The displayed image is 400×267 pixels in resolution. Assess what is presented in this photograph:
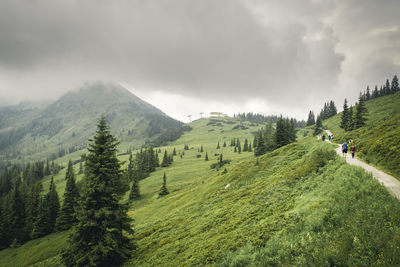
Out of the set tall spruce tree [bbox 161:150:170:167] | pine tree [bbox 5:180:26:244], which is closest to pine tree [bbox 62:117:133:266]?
pine tree [bbox 5:180:26:244]

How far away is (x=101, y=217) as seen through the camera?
672 inches

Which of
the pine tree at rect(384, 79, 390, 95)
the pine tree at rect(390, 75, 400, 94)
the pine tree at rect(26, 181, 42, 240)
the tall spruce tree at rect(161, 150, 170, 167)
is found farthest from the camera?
the pine tree at rect(384, 79, 390, 95)

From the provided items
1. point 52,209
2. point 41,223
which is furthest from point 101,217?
point 41,223

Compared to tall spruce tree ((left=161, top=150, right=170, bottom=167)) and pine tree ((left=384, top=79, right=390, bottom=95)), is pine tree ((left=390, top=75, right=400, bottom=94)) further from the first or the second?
tall spruce tree ((left=161, top=150, right=170, bottom=167))

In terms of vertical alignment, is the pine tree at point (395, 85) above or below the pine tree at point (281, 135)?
above

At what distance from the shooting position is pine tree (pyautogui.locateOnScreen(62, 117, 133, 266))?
54.1ft

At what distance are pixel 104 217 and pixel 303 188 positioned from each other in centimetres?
1926

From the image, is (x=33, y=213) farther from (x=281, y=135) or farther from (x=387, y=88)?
(x=387, y=88)

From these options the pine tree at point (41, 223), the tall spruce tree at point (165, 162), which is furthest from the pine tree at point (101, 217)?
the tall spruce tree at point (165, 162)

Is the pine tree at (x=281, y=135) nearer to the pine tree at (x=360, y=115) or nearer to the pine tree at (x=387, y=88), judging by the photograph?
the pine tree at (x=360, y=115)

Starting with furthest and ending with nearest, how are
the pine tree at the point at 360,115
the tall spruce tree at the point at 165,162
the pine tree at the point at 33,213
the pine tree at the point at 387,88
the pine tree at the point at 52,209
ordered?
the pine tree at the point at 387,88
the tall spruce tree at the point at 165,162
the pine tree at the point at 360,115
the pine tree at the point at 33,213
the pine tree at the point at 52,209

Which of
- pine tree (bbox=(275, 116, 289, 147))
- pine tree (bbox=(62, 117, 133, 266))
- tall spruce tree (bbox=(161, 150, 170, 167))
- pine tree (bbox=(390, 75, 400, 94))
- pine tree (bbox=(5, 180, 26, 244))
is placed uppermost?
pine tree (bbox=(390, 75, 400, 94))

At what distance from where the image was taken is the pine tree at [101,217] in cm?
1648

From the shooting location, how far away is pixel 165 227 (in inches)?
1022
